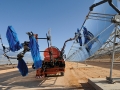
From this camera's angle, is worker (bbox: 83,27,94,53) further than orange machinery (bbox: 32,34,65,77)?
Yes

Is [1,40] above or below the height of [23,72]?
above

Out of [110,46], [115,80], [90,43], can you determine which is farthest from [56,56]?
[115,80]

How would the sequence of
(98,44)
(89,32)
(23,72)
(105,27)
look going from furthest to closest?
(89,32)
(98,44)
(105,27)
(23,72)

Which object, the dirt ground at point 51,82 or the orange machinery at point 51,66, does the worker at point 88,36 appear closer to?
the dirt ground at point 51,82

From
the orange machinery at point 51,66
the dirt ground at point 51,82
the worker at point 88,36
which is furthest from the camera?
the worker at point 88,36

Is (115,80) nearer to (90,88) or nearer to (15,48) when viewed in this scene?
(90,88)

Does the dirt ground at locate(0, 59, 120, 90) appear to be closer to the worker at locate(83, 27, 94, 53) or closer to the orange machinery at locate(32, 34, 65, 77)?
the orange machinery at locate(32, 34, 65, 77)

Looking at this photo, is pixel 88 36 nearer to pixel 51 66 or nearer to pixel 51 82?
pixel 51 66

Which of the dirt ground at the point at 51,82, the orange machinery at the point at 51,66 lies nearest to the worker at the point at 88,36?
the dirt ground at the point at 51,82

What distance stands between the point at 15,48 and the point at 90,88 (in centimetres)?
485

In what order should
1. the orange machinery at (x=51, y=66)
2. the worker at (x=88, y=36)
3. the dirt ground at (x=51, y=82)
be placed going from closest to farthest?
the dirt ground at (x=51, y=82)
the orange machinery at (x=51, y=66)
the worker at (x=88, y=36)

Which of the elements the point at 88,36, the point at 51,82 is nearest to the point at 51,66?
the point at 51,82

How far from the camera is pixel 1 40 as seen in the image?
9.80 metres

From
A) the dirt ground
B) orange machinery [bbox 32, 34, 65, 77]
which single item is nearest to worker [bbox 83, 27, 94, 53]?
the dirt ground
